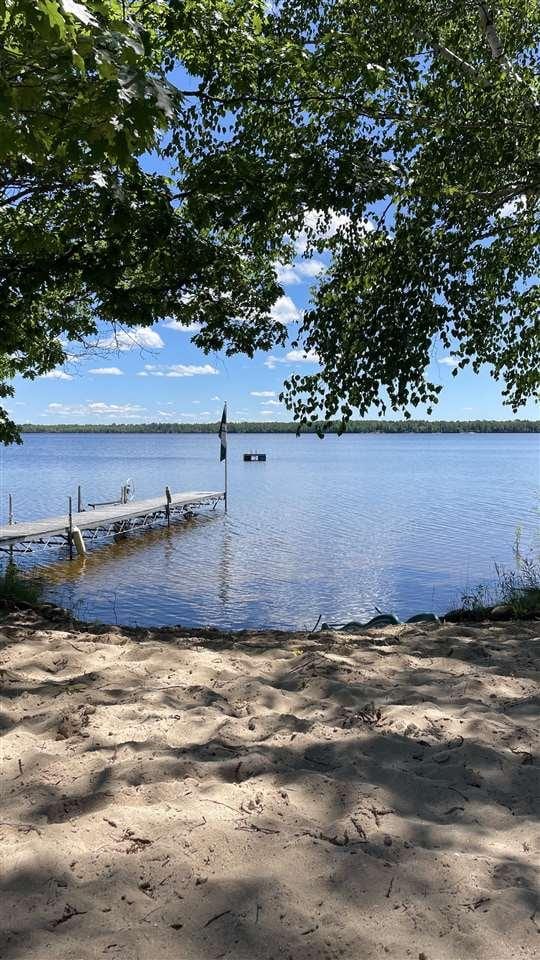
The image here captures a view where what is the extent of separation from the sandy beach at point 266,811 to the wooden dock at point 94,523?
1873cm

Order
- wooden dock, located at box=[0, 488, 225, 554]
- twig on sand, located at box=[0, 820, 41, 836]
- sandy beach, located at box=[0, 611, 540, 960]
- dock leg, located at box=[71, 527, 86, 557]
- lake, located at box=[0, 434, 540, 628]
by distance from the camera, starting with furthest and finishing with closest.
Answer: dock leg, located at box=[71, 527, 86, 557] → wooden dock, located at box=[0, 488, 225, 554] → lake, located at box=[0, 434, 540, 628] → twig on sand, located at box=[0, 820, 41, 836] → sandy beach, located at box=[0, 611, 540, 960]

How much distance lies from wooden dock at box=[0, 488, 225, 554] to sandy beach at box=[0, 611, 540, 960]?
18.7 metres

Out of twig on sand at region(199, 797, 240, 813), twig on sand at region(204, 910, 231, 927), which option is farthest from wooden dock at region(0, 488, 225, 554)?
twig on sand at region(204, 910, 231, 927)

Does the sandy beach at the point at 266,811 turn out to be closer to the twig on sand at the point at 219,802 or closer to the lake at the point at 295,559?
the twig on sand at the point at 219,802

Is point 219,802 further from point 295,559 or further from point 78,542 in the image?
point 78,542

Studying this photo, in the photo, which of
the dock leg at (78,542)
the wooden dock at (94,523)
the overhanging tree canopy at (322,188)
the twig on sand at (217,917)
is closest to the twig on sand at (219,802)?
the twig on sand at (217,917)

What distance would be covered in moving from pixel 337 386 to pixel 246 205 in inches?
A: 96.9

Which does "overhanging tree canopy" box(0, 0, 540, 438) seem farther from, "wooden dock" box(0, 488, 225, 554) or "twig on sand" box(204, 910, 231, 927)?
"wooden dock" box(0, 488, 225, 554)

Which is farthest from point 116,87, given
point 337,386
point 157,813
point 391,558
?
point 391,558

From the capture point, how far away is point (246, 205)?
777 centimetres

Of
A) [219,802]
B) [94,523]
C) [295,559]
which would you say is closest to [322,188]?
[219,802]

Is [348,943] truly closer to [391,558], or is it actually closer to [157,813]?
[157,813]

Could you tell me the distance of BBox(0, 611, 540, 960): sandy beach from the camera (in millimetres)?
2102

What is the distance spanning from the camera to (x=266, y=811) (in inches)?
111
